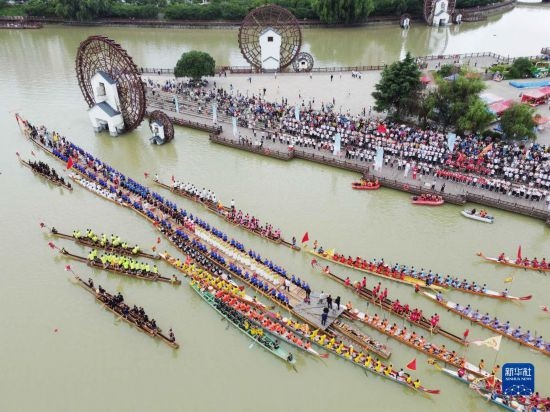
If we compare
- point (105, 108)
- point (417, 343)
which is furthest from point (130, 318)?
point (105, 108)

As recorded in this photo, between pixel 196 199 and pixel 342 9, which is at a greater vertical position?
pixel 342 9

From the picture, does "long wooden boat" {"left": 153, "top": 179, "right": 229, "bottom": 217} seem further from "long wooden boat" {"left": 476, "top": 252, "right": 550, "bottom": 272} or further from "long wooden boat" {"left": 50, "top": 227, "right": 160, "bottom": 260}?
"long wooden boat" {"left": 476, "top": 252, "right": 550, "bottom": 272}

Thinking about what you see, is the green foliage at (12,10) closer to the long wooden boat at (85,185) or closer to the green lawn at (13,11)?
the green lawn at (13,11)

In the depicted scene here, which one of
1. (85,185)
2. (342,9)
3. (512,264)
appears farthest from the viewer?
(342,9)

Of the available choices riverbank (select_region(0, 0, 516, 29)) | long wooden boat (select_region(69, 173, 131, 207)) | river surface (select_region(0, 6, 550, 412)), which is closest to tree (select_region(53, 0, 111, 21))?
riverbank (select_region(0, 0, 516, 29))

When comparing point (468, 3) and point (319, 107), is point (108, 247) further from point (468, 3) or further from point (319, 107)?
point (468, 3)

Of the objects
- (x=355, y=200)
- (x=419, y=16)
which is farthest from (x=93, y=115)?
(x=419, y=16)
